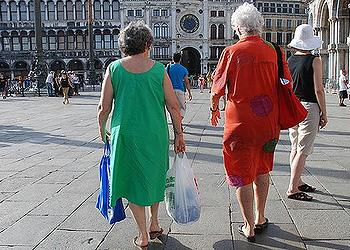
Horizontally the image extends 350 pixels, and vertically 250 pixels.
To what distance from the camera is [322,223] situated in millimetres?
4035

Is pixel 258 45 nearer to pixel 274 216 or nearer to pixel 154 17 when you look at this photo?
pixel 274 216

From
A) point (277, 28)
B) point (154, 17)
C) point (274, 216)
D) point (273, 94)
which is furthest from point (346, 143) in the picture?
point (277, 28)

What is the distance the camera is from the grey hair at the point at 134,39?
10.9ft

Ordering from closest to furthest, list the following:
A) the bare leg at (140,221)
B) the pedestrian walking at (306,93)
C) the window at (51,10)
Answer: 1. the bare leg at (140,221)
2. the pedestrian walking at (306,93)
3. the window at (51,10)

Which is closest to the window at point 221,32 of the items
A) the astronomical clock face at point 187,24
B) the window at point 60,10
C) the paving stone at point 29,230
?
the astronomical clock face at point 187,24

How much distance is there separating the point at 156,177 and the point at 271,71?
1.28 metres

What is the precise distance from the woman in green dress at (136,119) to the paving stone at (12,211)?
1449mm

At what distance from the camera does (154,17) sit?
63219 millimetres

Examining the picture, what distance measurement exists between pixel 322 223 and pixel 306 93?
56.5 inches

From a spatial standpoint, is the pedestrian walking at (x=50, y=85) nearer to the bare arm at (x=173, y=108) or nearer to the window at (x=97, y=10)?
the bare arm at (x=173, y=108)

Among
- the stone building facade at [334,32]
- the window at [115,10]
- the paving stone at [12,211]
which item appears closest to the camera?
the paving stone at [12,211]

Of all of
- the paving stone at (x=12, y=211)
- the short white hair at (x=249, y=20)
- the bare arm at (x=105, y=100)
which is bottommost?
the paving stone at (x=12, y=211)

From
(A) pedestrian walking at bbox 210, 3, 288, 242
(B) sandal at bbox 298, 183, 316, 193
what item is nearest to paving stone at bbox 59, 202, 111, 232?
(A) pedestrian walking at bbox 210, 3, 288, 242

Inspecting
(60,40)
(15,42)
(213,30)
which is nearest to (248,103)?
(213,30)
